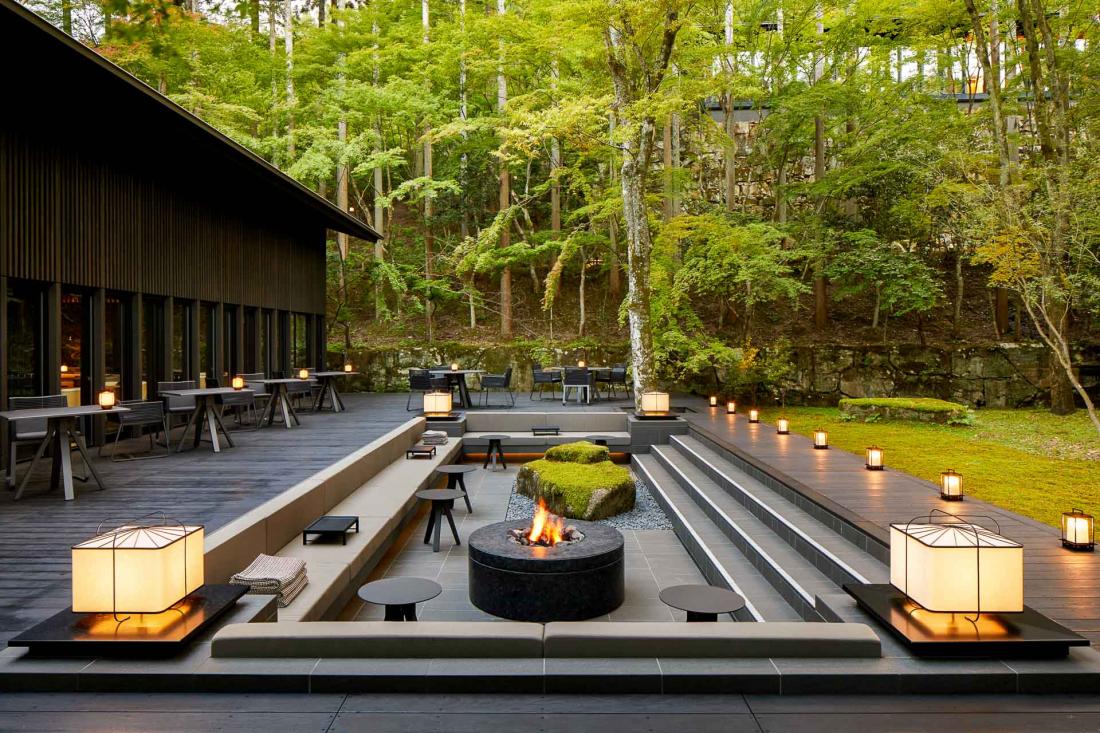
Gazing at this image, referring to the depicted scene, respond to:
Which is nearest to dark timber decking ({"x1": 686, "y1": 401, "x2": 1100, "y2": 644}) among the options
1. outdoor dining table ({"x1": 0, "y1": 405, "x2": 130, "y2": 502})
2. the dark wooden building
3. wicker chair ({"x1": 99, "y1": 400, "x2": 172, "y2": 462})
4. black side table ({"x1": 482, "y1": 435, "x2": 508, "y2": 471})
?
black side table ({"x1": 482, "y1": 435, "x2": 508, "y2": 471})

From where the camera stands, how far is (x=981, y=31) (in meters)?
14.2

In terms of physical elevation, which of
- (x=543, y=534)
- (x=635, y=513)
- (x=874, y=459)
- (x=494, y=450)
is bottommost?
(x=635, y=513)

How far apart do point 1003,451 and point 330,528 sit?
10.1m

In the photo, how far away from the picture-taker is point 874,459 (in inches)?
298

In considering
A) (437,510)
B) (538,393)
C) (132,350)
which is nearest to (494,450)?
(437,510)

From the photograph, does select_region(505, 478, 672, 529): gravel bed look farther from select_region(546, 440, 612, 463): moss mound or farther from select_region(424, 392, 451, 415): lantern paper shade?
select_region(424, 392, 451, 415): lantern paper shade

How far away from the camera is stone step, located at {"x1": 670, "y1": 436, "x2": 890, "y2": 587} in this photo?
14.8ft

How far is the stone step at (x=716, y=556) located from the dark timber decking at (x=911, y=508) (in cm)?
92

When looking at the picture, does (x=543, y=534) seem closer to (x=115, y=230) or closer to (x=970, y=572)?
(x=970, y=572)

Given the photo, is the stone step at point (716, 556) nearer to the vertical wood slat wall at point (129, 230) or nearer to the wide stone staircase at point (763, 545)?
the wide stone staircase at point (763, 545)

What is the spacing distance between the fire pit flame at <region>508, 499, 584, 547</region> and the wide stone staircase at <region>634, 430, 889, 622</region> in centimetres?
139

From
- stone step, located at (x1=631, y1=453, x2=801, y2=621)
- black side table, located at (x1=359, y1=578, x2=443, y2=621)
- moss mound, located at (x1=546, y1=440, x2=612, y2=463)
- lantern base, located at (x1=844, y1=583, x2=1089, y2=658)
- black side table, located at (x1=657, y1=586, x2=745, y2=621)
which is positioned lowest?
stone step, located at (x1=631, y1=453, x2=801, y2=621)

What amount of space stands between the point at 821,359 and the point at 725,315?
12.1ft

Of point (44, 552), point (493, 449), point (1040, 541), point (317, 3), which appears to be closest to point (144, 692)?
point (44, 552)
